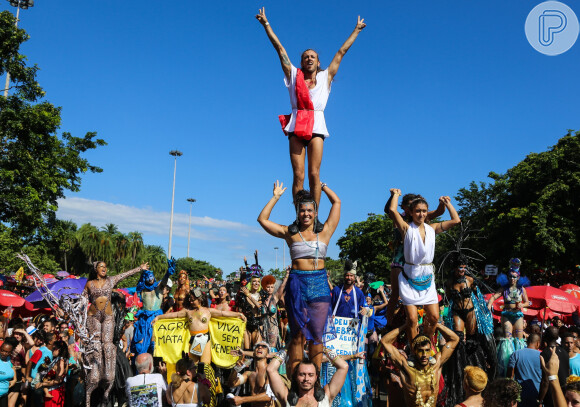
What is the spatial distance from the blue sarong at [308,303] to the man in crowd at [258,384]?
1.12m

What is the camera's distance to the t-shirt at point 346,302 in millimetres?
6707

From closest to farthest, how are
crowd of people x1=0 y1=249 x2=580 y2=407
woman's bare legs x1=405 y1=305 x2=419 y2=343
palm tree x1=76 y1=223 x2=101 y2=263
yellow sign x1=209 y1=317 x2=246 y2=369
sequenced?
crowd of people x1=0 y1=249 x2=580 y2=407 → woman's bare legs x1=405 y1=305 x2=419 y2=343 → yellow sign x1=209 y1=317 x2=246 y2=369 → palm tree x1=76 y1=223 x2=101 y2=263

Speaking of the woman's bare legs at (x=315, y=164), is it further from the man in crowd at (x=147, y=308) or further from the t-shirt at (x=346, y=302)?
the man in crowd at (x=147, y=308)

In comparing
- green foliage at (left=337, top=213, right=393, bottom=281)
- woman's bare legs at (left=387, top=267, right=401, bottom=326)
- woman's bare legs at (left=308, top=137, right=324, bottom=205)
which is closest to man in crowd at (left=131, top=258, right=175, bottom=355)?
woman's bare legs at (left=308, top=137, right=324, bottom=205)

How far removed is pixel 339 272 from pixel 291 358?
7.19ft

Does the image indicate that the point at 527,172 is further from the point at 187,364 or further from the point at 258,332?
the point at 187,364

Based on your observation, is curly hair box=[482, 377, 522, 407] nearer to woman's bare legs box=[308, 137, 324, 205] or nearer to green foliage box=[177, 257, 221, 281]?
woman's bare legs box=[308, 137, 324, 205]

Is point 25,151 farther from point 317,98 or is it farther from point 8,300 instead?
point 317,98

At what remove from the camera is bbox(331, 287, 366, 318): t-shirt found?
6707 mm

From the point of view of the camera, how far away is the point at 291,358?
5047 millimetres

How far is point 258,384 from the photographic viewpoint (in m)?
5.98

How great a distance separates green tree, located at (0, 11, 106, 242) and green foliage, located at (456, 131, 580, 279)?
17484 millimetres

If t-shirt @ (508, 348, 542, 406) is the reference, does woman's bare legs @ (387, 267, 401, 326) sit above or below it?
above

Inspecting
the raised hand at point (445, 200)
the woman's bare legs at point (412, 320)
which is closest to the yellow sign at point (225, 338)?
the woman's bare legs at point (412, 320)
